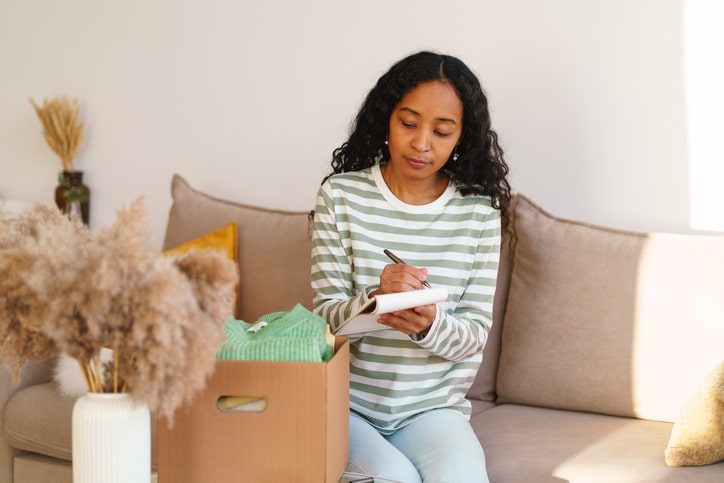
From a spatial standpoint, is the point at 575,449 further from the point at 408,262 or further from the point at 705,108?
the point at 705,108

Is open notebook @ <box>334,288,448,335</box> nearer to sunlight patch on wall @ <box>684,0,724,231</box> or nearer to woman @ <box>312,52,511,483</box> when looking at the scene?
woman @ <box>312,52,511,483</box>

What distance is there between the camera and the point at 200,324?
88 cm

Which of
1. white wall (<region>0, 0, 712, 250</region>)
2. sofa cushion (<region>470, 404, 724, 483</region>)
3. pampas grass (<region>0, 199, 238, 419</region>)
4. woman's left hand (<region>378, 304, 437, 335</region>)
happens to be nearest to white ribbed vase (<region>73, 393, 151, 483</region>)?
pampas grass (<region>0, 199, 238, 419</region>)

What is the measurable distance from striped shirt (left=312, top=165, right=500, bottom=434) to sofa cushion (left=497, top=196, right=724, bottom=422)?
0.94 feet

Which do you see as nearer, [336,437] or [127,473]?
[127,473]

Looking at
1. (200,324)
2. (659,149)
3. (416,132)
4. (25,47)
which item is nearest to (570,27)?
(659,149)

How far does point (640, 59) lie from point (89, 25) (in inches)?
75.0

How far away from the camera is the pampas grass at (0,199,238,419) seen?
0.84m

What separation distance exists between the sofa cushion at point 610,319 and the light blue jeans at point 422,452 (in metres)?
0.41

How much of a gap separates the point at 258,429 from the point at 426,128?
2.54 feet

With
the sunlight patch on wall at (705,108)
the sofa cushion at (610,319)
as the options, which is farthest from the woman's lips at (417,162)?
the sunlight patch on wall at (705,108)

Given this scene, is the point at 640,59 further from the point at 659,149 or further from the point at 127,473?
the point at 127,473

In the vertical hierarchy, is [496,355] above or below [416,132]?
below

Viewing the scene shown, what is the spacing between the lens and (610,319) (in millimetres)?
1836
